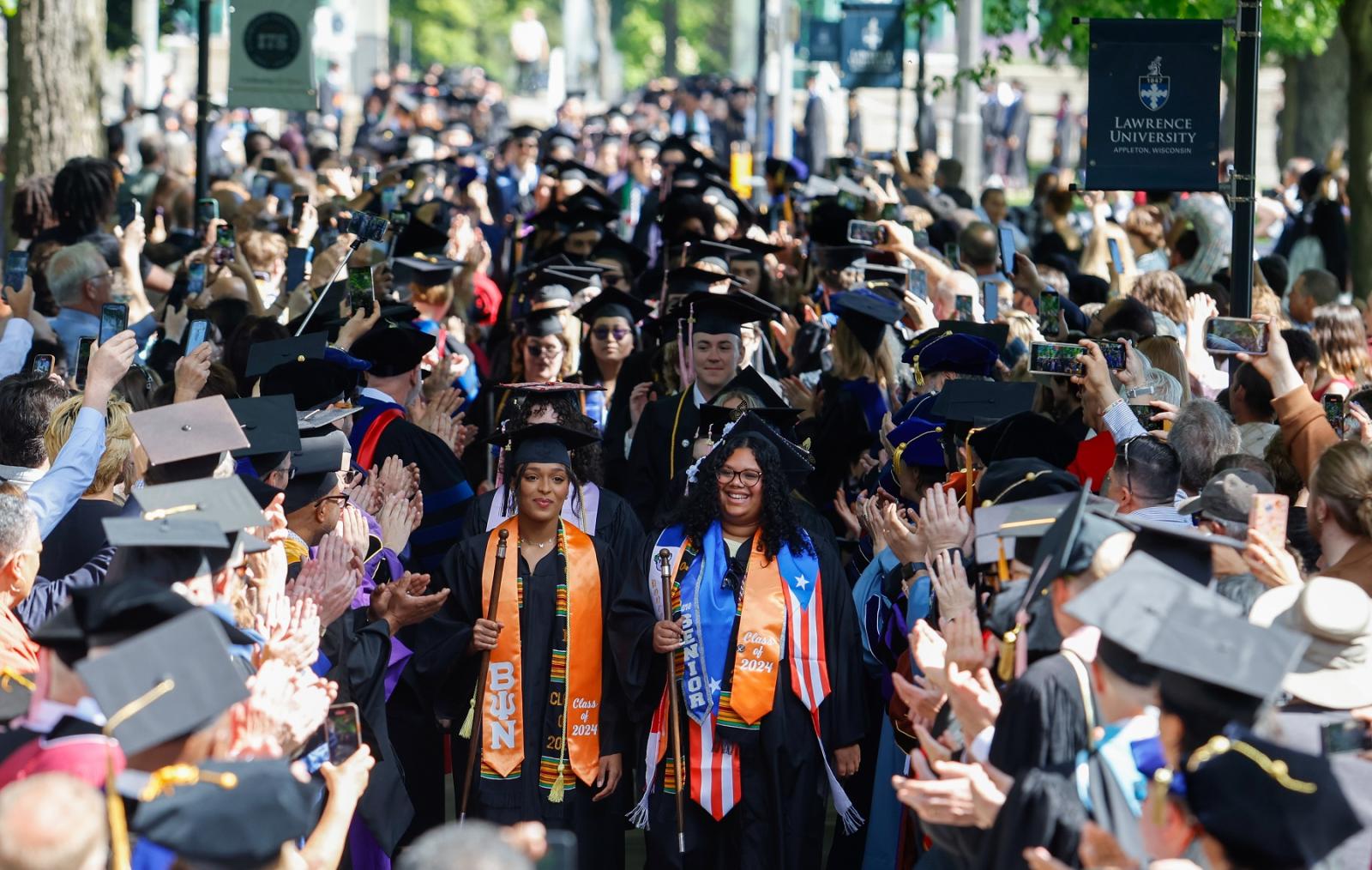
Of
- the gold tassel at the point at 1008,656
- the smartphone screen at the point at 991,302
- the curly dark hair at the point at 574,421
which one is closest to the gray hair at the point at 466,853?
the gold tassel at the point at 1008,656

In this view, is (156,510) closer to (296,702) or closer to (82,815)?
(296,702)

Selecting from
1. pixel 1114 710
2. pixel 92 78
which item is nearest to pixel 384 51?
pixel 92 78

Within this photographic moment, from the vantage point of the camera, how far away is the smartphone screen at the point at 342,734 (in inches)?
179

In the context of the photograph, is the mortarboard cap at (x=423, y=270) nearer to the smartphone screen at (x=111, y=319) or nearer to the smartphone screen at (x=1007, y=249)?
the smartphone screen at (x=111, y=319)

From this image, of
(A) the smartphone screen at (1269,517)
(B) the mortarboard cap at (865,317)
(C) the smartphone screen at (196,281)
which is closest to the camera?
(A) the smartphone screen at (1269,517)

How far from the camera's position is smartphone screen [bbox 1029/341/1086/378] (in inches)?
294

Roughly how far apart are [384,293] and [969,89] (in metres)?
12.4

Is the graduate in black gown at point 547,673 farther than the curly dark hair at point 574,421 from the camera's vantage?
No

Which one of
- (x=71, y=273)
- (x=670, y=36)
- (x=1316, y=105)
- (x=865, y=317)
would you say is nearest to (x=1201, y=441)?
(x=865, y=317)

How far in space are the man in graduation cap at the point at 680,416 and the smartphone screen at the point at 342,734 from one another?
167 inches

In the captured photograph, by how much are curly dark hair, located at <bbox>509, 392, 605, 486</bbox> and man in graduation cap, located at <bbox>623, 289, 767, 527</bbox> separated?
1.93 feet

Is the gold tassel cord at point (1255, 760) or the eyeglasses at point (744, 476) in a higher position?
the eyeglasses at point (744, 476)

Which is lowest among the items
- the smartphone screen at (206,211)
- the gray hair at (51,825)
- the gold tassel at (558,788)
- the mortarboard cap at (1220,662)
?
the gold tassel at (558,788)

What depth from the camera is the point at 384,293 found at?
10.9m
